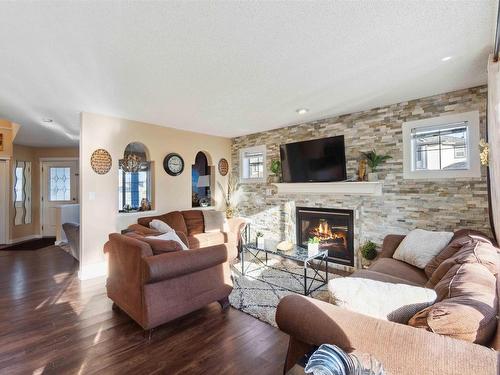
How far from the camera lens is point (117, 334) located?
7.61 feet

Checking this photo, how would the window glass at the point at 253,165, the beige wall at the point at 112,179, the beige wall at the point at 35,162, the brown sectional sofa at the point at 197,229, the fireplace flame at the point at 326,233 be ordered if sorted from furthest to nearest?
the beige wall at the point at 35,162
the window glass at the point at 253,165
the brown sectional sofa at the point at 197,229
the fireplace flame at the point at 326,233
the beige wall at the point at 112,179

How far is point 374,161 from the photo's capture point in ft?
12.0

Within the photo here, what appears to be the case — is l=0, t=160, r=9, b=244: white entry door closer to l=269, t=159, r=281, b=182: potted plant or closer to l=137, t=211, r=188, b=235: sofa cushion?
l=137, t=211, r=188, b=235: sofa cushion

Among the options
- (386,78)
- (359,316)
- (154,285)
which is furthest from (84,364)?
(386,78)

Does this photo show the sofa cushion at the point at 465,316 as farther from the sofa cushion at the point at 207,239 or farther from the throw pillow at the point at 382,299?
the sofa cushion at the point at 207,239

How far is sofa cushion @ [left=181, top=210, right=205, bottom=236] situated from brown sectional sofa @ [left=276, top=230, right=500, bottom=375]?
3.46 metres

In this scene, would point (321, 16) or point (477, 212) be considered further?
point (477, 212)

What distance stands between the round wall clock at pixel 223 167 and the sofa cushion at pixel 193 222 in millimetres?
1307

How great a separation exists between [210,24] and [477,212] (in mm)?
3477

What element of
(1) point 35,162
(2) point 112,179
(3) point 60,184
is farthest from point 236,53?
(1) point 35,162

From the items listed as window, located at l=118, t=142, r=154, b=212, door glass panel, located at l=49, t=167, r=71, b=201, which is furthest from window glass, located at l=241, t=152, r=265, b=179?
door glass panel, located at l=49, t=167, r=71, b=201

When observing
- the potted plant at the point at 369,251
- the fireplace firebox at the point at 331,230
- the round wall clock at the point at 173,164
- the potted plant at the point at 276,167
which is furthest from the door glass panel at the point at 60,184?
the potted plant at the point at 369,251

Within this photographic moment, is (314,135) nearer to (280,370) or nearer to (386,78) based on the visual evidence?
(386,78)

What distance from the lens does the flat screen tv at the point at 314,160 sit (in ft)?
13.1
